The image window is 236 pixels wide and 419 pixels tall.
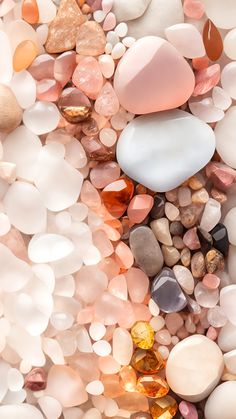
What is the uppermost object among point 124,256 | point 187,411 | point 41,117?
point 41,117

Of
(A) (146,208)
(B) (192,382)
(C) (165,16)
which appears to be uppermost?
(C) (165,16)

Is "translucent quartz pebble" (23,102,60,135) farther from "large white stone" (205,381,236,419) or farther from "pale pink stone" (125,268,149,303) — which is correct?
"large white stone" (205,381,236,419)

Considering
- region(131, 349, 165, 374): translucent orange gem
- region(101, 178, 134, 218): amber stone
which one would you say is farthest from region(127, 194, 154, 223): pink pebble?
region(131, 349, 165, 374): translucent orange gem

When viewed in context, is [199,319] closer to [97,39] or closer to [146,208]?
[146,208]

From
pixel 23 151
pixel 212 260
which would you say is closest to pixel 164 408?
pixel 212 260

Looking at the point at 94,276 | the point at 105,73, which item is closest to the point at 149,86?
the point at 105,73

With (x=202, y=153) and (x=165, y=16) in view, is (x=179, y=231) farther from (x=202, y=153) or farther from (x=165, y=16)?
(x=165, y=16)

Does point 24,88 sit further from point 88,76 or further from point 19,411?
point 19,411

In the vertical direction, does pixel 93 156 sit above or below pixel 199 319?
above
